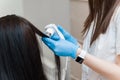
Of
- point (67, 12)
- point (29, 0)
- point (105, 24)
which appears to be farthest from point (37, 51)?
point (67, 12)

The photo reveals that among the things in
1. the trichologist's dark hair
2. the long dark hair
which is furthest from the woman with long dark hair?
the trichologist's dark hair

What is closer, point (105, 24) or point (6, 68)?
point (6, 68)

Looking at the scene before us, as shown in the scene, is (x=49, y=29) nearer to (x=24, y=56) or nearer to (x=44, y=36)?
(x=44, y=36)

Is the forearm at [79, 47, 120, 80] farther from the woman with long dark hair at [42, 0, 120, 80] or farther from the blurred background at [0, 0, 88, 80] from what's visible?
the blurred background at [0, 0, 88, 80]

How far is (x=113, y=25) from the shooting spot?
3.80 feet

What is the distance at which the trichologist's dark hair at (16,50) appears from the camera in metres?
1.03

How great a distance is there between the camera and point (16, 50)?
3.37 feet

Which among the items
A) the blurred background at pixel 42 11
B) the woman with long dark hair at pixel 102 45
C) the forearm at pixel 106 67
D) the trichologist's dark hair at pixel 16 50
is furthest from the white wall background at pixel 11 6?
the forearm at pixel 106 67

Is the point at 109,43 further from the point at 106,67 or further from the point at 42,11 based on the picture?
the point at 42,11

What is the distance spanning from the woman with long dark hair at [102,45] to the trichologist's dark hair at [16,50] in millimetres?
142

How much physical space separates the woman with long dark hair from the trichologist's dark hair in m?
0.14

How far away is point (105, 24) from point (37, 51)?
355mm

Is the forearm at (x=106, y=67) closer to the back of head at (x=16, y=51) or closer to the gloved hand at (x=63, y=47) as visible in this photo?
the gloved hand at (x=63, y=47)

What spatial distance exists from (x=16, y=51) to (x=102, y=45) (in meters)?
0.43
